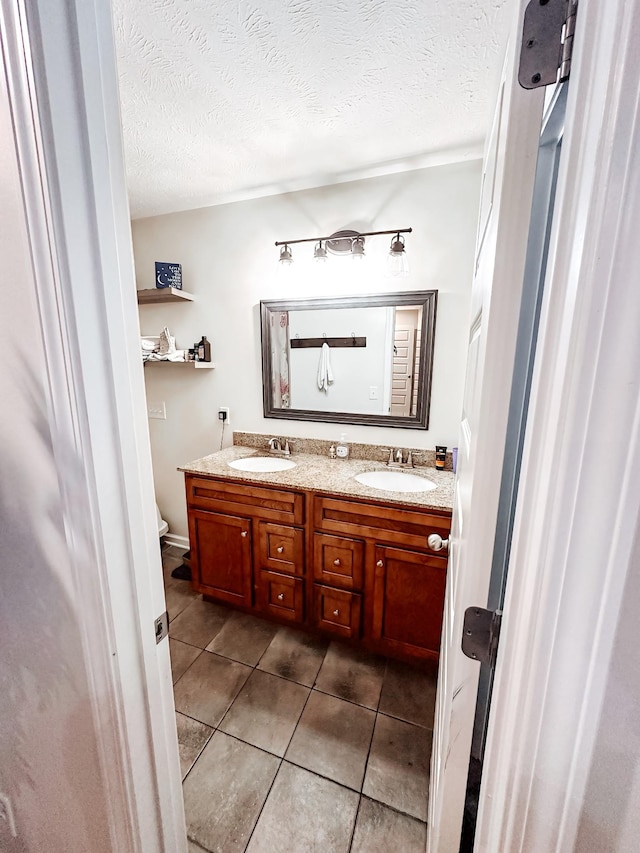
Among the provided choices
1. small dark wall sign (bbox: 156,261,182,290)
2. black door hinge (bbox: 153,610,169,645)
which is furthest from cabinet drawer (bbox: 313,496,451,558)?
small dark wall sign (bbox: 156,261,182,290)

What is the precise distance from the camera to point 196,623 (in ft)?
6.46

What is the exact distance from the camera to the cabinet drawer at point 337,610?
1682 millimetres

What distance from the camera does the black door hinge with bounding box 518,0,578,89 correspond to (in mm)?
363

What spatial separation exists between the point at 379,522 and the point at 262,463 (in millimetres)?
913

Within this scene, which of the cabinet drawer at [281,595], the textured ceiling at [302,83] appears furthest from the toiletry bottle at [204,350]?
the cabinet drawer at [281,595]

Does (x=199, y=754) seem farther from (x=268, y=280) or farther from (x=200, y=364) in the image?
(x=268, y=280)

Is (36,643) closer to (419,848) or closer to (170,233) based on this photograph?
(419,848)

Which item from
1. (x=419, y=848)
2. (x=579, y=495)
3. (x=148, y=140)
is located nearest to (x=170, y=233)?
(x=148, y=140)

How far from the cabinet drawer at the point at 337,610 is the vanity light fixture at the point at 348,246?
170cm

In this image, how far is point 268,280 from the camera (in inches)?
84.3

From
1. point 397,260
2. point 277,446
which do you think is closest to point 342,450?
point 277,446

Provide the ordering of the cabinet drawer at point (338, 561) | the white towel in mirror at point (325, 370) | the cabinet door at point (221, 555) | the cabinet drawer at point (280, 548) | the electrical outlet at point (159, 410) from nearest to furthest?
the cabinet drawer at point (338, 561)
the cabinet drawer at point (280, 548)
the cabinet door at point (221, 555)
the white towel in mirror at point (325, 370)
the electrical outlet at point (159, 410)

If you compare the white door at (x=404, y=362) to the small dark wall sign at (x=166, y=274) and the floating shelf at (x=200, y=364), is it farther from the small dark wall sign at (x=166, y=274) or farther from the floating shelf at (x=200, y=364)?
the small dark wall sign at (x=166, y=274)

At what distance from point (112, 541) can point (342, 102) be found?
1685 millimetres
